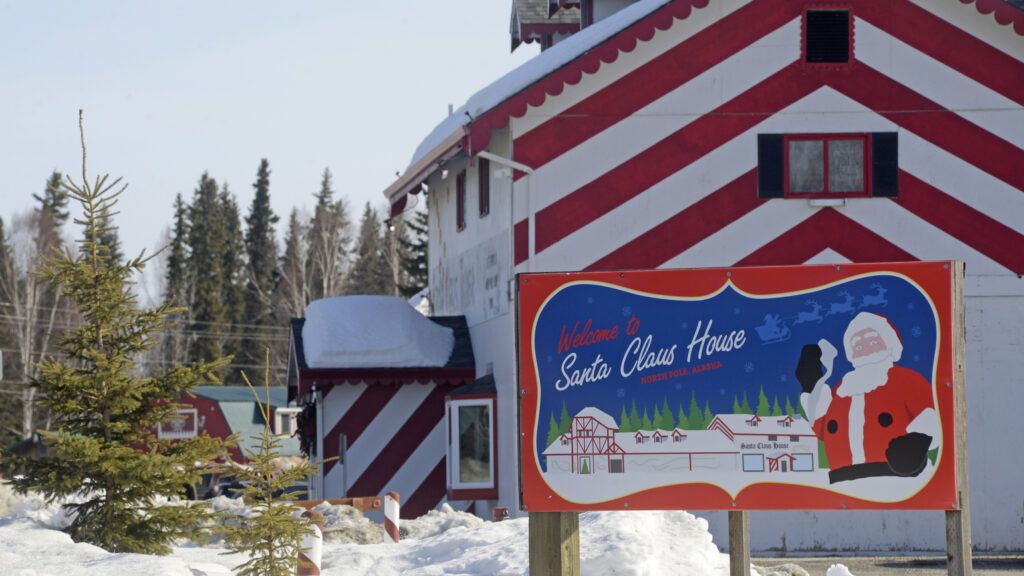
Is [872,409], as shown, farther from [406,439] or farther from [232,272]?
[232,272]

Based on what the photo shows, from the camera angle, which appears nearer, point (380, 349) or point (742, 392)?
point (742, 392)

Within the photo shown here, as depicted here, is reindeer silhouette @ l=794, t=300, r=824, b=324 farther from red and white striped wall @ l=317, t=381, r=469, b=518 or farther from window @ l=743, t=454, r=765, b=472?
red and white striped wall @ l=317, t=381, r=469, b=518

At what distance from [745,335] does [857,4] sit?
11894 mm

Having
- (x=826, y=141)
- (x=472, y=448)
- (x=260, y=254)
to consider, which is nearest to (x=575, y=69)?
(x=826, y=141)

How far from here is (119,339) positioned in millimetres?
15180

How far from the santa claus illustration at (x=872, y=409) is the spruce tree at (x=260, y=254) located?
86.0 m

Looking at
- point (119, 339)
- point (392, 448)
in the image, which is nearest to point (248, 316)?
point (392, 448)

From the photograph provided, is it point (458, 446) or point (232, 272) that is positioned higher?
point (232, 272)

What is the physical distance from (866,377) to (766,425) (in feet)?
2.28

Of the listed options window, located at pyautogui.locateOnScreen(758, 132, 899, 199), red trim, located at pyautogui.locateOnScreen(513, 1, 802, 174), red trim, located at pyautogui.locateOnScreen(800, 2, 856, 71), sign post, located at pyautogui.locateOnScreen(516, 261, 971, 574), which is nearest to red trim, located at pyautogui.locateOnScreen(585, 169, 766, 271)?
window, located at pyautogui.locateOnScreen(758, 132, 899, 199)

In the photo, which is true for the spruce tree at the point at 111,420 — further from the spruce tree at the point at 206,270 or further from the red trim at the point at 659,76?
the spruce tree at the point at 206,270

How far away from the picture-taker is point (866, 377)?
32.8 feet

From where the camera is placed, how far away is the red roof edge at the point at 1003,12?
20766 millimetres

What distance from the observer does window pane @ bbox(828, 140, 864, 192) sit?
21109 millimetres
